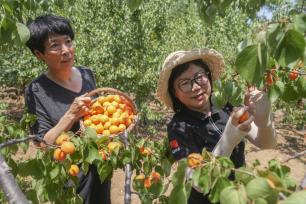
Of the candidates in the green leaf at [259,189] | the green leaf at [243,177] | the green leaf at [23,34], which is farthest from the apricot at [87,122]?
the green leaf at [259,189]

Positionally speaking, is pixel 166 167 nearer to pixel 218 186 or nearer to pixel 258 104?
pixel 258 104

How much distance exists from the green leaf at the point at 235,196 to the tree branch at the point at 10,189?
393mm

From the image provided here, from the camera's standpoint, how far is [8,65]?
8078 millimetres

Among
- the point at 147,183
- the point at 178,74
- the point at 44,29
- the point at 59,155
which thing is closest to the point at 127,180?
the point at 147,183

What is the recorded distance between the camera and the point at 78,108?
2.06 m

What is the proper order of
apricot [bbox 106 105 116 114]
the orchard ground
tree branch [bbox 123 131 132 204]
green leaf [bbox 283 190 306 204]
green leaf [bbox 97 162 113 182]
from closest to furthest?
green leaf [bbox 283 190 306 204], tree branch [bbox 123 131 132 204], green leaf [bbox 97 162 113 182], apricot [bbox 106 105 116 114], the orchard ground

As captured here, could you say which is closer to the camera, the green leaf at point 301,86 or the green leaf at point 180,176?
the green leaf at point 180,176

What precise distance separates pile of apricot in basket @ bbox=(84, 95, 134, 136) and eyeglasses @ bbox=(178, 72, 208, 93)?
416 millimetres

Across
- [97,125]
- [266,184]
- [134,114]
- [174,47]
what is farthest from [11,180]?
[174,47]

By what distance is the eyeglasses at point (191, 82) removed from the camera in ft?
6.23

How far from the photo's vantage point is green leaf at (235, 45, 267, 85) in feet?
2.88

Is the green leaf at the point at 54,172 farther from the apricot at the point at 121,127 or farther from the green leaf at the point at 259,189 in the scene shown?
the green leaf at the point at 259,189

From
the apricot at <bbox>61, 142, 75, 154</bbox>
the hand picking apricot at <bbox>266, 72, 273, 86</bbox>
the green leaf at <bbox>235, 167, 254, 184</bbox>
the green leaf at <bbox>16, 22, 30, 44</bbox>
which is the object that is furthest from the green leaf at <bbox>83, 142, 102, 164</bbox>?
the green leaf at <bbox>235, 167, 254, 184</bbox>

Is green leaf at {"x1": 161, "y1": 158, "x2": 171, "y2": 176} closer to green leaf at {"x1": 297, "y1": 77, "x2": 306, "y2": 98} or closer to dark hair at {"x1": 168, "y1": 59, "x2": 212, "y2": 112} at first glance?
dark hair at {"x1": 168, "y1": 59, "x2": 212, "y2": 112}
